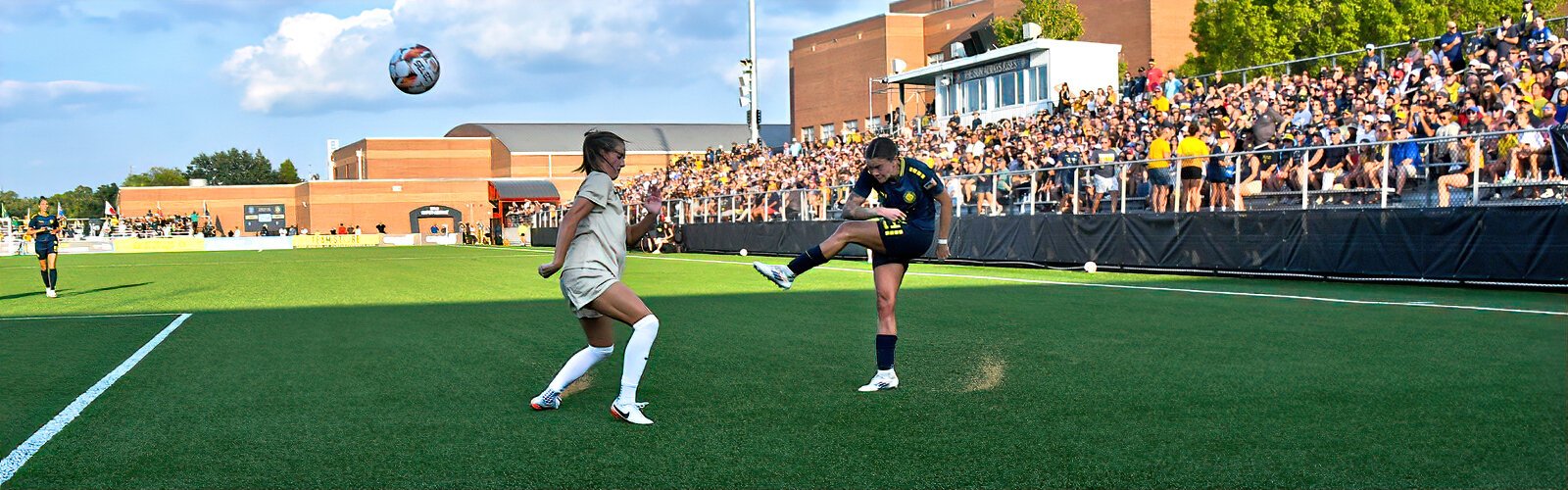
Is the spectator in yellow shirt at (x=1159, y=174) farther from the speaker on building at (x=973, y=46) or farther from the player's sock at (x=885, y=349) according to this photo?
the speaker on building at (x=973, y=46)

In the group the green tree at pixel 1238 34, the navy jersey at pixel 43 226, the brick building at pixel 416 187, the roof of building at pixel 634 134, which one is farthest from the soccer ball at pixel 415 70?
the roof of building at pixel 634 134

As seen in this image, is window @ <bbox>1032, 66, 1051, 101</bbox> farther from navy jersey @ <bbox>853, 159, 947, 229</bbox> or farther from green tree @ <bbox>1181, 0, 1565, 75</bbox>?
navy jersey @ <bbox>853, 159, 947, 229</bbox>

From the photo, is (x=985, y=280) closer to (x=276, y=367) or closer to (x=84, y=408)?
(x=276, y=367)

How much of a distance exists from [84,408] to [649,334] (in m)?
3.34

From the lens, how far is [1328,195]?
17391 millimetres

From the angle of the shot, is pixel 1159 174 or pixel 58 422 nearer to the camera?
pixel 58 422

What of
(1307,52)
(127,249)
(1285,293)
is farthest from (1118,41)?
(1285,293)

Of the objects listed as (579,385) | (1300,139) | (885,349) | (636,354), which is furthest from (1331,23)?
(636,354)

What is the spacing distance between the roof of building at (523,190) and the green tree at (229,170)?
306 ft

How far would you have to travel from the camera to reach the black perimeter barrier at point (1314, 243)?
14.8 meters

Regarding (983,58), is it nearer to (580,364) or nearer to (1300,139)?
(1300,139)

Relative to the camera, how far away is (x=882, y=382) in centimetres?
735

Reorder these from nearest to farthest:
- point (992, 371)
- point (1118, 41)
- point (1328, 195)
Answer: point (992, 371) < point (1328, 195) < point (1118, 41)

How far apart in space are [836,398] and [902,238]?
3.35 ft
